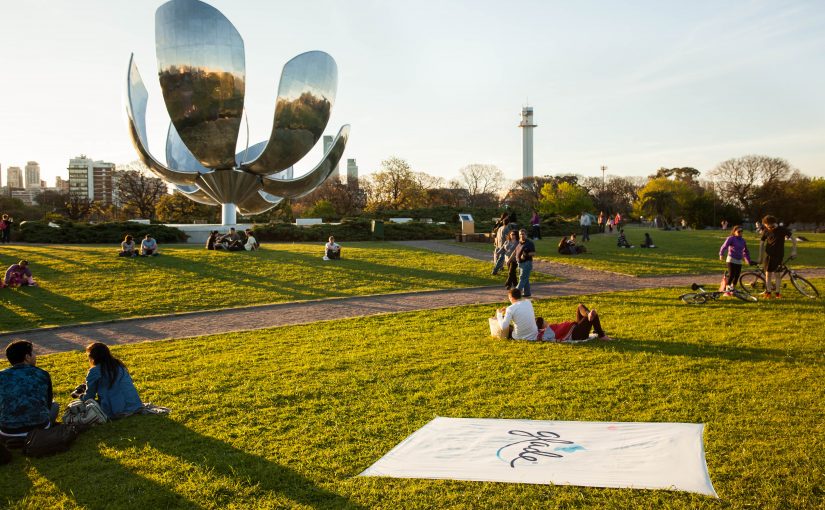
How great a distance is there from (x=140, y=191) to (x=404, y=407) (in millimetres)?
65455

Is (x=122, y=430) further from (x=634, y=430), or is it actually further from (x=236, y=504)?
(x=634, y=430)

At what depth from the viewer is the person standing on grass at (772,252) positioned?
1259cm

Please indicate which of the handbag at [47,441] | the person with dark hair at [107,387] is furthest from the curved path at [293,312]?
the handbag at [47,441]

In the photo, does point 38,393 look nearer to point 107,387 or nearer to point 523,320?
point 107,387

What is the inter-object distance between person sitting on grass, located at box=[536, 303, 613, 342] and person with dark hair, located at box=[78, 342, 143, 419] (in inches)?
235

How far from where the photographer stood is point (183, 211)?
55.9 metres

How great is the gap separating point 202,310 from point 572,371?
950 cm

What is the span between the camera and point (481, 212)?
61062 millimetres

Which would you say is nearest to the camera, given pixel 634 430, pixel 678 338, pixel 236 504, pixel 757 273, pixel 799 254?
pixel 236 504

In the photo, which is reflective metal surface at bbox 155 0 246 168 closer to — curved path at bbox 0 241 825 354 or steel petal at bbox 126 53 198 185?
steel petal at bbox 126 53 198 185

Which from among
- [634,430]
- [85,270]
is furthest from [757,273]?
[85,270]

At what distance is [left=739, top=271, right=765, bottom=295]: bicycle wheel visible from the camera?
546 inches

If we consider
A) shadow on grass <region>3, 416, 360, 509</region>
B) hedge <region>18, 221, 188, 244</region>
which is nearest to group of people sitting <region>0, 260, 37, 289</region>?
hedge <region>18, 221, 188, 244</region>

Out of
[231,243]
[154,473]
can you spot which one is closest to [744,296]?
[154,473]
